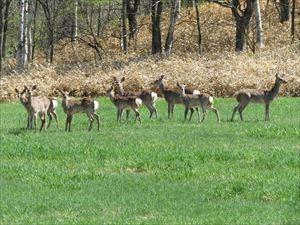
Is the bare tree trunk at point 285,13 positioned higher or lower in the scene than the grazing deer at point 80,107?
higher

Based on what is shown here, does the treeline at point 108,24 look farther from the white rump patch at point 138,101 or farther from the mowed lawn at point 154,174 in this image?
the mowed lawn at point 154,174

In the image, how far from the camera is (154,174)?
49.3 feet

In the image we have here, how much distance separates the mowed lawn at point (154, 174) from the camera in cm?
1184

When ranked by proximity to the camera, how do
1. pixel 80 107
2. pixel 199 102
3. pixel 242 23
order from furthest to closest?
1. pixel 242 23
2. pixel 199 102
3. pixel 80 107

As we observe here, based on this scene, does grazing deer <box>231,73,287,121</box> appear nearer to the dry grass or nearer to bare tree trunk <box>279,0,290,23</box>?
the dry grass

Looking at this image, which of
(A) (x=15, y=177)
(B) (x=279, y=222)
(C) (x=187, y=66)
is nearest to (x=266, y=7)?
(C) (x=187, y=66)

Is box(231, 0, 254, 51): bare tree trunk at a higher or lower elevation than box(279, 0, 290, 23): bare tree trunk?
lower

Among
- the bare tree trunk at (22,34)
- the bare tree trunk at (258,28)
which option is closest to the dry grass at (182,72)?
the bare tree trunk at (258,28)

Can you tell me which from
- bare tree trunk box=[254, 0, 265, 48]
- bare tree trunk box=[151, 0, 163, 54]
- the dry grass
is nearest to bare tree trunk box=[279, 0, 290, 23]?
the dry grass

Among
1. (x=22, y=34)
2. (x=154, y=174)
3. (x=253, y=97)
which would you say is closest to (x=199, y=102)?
(x=253, y=97)

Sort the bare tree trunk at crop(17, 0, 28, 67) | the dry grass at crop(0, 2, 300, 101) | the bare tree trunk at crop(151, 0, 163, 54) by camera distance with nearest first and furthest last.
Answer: the dry grass at crop(0, 2, 300, 101)
the bare tree trunk at crop(17, 0, 28, 67)
the bare tree trunk at crop(151, 0, 163, 54)

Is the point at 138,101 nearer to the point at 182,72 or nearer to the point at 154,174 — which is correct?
the point at 154,174

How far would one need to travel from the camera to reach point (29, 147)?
1850 cm

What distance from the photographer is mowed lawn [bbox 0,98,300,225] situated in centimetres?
1184
